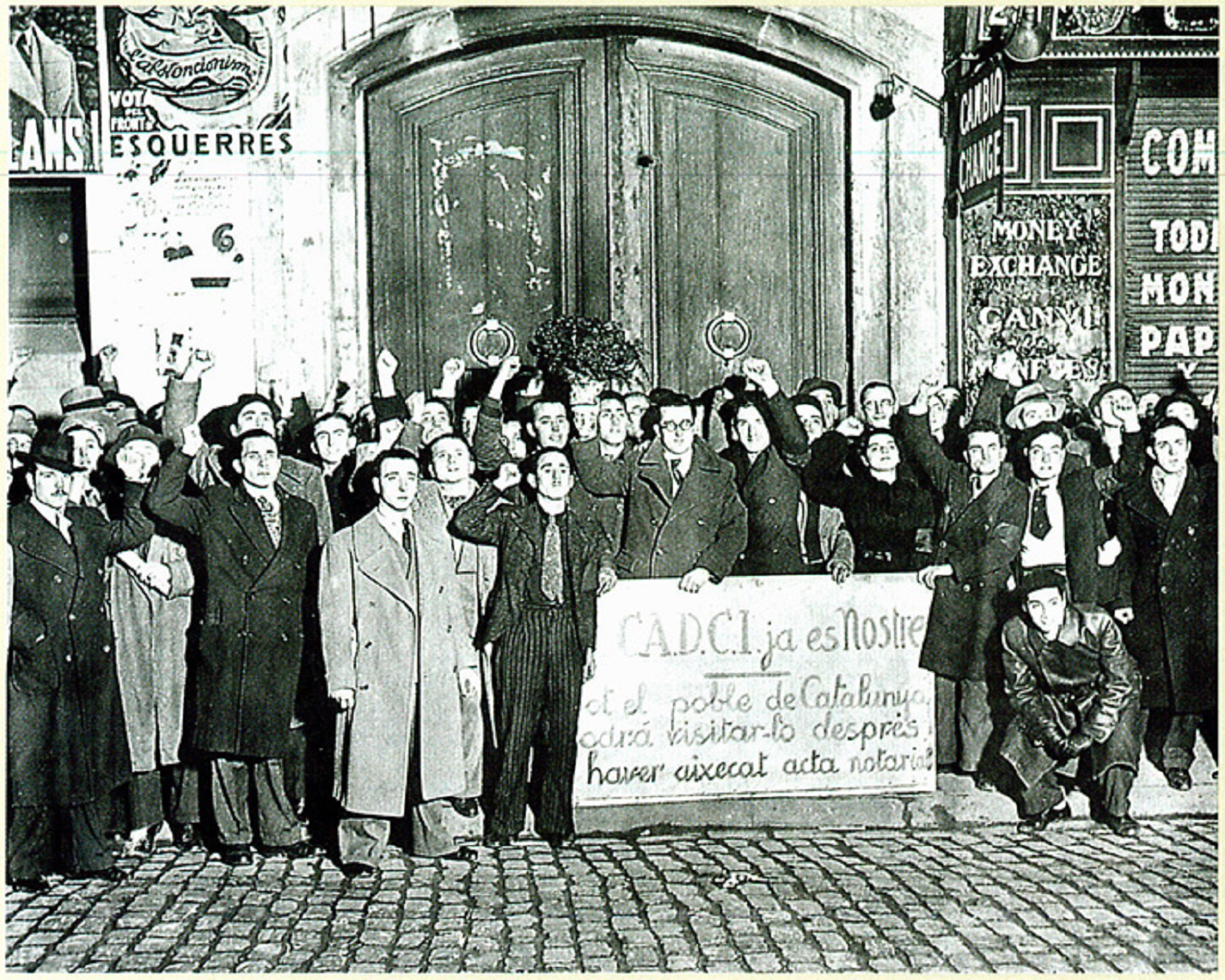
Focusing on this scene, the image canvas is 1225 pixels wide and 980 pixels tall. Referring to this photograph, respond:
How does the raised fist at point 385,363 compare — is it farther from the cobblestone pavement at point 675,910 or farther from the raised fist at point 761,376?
the cobblestone pavement at point 675,910

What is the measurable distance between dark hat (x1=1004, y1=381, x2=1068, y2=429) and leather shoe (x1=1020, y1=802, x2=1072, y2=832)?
1.89 metres

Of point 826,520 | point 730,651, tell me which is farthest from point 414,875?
point 826,520

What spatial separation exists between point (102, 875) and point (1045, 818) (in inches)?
162

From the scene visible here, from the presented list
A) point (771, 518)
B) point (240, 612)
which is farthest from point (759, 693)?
point (240, 612)

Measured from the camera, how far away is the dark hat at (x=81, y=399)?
7.35 metres

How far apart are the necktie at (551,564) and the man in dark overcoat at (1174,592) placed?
265 centimetres

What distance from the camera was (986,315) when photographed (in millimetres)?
8250

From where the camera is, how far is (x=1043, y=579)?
6.53 metres

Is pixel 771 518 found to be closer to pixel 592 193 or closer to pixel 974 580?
pixel 974 580

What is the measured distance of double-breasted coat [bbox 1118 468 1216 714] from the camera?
674 cm

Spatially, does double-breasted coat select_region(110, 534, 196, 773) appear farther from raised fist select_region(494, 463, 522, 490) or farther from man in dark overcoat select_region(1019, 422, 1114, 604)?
man in dark overcoat select_region(1019, 422, 1114, 604)

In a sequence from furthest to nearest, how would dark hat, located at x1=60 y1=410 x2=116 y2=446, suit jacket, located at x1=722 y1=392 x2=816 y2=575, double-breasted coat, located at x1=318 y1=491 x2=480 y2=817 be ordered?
dark hat, located at x1=60 y1=410 x2=116 y2=446 → suit jacket, located at x1=722 y1=392 x2=816 y2=575 → double-breasted coat, located at x1=318 y1=491 x2=480 y2=817

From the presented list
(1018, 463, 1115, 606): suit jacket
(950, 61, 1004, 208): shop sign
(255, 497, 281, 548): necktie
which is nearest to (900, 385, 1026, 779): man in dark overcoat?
(1018, 463, 1115, 606): suit jacket

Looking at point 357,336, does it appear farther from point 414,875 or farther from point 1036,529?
point 1036,529
